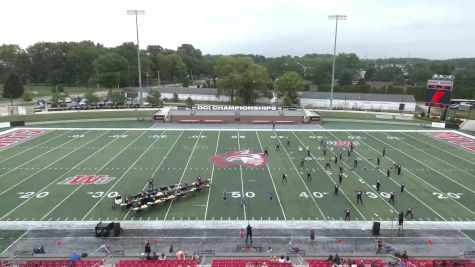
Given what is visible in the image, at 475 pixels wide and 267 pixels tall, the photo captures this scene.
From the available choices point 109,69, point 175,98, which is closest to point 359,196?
point 175,98

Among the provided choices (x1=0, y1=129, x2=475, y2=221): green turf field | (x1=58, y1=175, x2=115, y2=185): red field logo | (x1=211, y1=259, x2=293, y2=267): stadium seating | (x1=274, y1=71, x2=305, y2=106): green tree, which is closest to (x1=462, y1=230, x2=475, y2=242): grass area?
(x1=0, y1=129, x2=475, y2=221): green turf field

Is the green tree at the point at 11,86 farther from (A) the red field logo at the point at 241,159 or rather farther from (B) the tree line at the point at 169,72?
(A) the red field logo at the point at 241,159

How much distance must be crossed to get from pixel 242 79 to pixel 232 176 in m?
49.9

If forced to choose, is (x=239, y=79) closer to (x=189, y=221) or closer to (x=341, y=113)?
(x=341, y=113)

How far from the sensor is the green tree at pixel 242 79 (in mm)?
77438

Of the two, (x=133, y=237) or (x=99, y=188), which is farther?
(x=99, y=188)

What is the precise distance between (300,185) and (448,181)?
12495mm

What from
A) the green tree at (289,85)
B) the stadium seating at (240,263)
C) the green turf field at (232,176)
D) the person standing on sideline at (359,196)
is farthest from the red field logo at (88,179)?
the green tree at (289,85)

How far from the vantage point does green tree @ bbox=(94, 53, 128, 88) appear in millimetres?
99625

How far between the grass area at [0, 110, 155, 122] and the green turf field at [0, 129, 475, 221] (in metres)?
9.65

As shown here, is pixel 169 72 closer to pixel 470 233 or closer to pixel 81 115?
pixel 81 115

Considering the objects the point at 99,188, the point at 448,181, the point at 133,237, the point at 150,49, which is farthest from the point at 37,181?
the point at 150,49

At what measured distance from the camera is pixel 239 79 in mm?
77125

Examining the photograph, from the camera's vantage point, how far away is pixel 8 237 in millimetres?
19516
